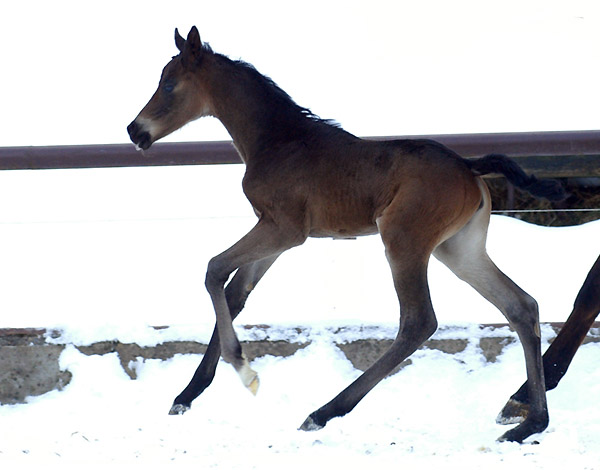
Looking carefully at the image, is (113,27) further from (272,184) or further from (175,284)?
(272,184)

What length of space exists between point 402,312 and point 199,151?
2.00m

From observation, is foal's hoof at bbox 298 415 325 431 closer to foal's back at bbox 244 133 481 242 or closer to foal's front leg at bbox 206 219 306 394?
foal's front leg at bbox 206 219 306 394

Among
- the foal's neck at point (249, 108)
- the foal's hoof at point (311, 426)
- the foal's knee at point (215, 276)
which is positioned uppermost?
the foal's neck at point (249, 108)

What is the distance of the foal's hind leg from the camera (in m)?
3.58

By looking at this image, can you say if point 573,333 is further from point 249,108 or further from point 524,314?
point 249,108

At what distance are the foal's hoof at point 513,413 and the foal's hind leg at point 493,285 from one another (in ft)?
0.47

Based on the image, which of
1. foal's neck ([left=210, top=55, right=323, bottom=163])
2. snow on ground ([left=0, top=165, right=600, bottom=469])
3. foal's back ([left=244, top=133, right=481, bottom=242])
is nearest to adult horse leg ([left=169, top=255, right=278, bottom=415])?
snow on ground ([left=0, top=165, right=600, bottom=469])

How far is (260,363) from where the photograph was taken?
435 centimetres

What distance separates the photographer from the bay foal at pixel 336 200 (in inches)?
137

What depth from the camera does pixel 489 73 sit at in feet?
28.9

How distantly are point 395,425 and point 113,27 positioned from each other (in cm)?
732

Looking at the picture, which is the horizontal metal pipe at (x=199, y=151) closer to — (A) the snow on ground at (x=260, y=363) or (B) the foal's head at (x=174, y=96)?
(A) the snow on ground at (x=260, y=363)

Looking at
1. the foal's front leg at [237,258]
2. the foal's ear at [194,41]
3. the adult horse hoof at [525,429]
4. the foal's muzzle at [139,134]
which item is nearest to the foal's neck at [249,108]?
the foal's ear at [194,41]

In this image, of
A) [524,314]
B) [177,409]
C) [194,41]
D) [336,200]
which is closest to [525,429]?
[524,314]
